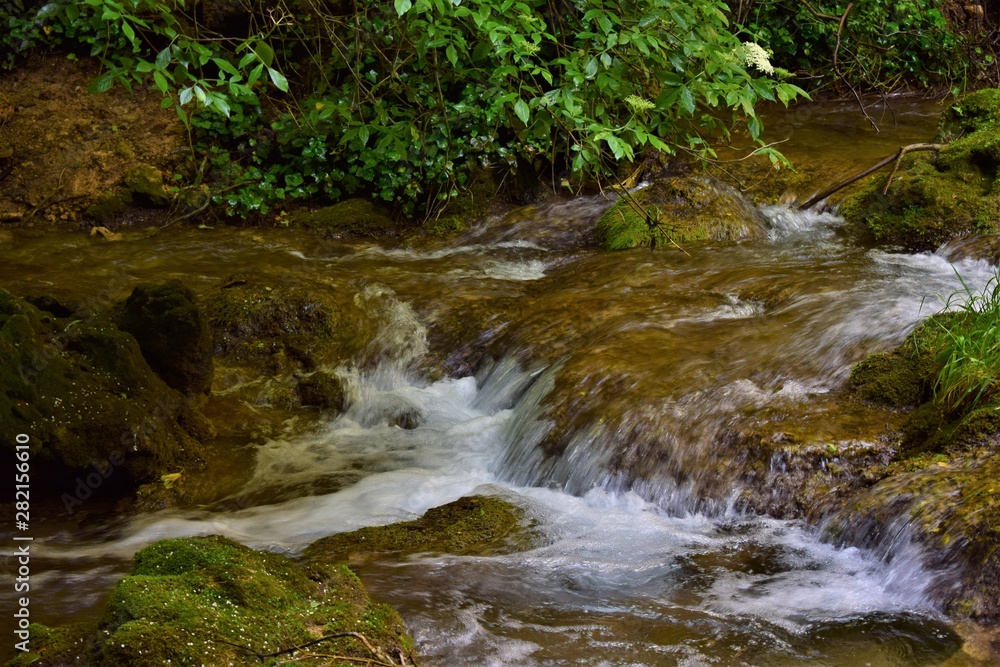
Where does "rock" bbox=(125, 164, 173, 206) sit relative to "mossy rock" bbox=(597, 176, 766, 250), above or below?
above

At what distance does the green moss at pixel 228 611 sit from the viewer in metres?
2.50

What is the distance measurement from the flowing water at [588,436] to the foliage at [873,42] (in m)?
4.53

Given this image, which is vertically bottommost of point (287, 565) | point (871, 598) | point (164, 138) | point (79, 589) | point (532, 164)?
point (871, 598)

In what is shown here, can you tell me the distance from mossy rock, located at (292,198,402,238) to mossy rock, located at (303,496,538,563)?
4774mm

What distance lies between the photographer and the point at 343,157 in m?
9.53

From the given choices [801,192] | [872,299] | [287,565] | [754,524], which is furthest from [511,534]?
[801,192]

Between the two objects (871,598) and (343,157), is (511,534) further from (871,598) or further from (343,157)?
(343,157)

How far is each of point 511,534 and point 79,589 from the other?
1.85 meters

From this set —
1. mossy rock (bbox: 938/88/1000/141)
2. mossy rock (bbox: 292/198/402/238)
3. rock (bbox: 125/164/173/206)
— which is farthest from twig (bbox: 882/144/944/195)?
rock (bbox: 125/164/173/206)

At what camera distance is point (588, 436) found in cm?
508

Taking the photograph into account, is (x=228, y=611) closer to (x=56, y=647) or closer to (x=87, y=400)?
(x=56, y=647)

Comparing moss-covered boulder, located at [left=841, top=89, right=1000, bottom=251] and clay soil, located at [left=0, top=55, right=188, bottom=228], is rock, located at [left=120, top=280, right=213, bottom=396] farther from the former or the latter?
moss-covered boulder, located at [left=841, top=89, right=1000, bottom=251]

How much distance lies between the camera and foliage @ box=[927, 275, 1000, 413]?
14.7 feet

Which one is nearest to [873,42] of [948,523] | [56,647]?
[948,523]
